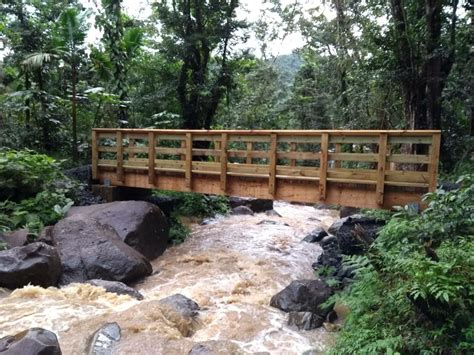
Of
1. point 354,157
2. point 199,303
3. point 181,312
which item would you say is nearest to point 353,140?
point 354,157

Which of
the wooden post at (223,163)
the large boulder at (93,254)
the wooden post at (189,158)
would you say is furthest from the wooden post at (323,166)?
the large boulder at (93,254)

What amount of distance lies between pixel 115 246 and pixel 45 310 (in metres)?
2.08

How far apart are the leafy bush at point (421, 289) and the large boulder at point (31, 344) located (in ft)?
9.51

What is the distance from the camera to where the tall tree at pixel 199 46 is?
15.3m

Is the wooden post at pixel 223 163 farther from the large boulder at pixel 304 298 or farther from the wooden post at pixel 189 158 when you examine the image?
the large boulder at pixel 304 298

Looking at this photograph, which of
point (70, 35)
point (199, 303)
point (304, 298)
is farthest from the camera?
point (70, 35)

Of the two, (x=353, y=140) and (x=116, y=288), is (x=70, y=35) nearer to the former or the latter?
(x=116, y=288)

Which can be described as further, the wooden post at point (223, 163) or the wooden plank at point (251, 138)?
the wooden post at point (223, 163)

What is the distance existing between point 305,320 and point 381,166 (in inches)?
123

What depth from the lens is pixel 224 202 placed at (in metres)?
14.0

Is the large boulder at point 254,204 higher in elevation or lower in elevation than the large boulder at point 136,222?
lower

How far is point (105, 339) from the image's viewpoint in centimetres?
464

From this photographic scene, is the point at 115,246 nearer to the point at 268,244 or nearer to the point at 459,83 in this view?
the point at 268,244

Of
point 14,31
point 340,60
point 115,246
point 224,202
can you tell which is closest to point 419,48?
point 340,60
